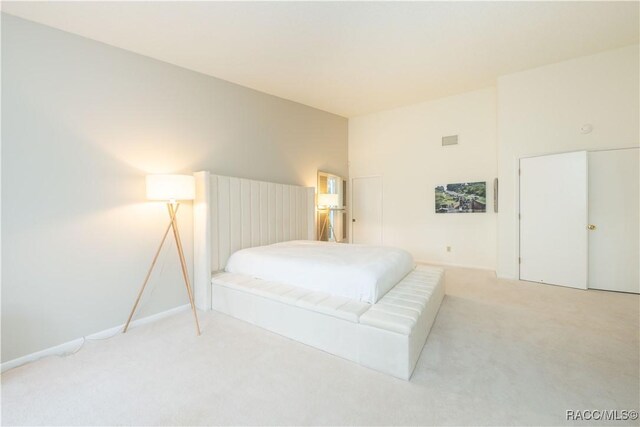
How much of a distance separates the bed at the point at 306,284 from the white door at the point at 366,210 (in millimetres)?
2507

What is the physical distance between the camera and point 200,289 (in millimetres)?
3129

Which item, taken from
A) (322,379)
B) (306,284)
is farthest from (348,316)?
(306,284)

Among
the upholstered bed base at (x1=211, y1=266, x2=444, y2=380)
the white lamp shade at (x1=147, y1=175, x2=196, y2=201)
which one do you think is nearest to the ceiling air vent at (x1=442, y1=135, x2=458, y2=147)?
the upholstered bed base at (x1=211, y1=266, x2=444, y2=380)

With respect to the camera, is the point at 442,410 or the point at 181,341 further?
the point at 181,341

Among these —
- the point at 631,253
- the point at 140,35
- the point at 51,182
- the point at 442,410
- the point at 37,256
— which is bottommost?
the point at 442,410

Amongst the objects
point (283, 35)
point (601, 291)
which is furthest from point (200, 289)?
point (601, 291)

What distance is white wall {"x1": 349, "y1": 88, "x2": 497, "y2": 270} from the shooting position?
477cm

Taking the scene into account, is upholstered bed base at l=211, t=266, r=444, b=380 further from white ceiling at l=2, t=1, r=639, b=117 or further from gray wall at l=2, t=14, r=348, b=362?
white ceiling at l=2, t=1, r=639, b=117

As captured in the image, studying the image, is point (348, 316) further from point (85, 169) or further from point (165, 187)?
point (85, 169)

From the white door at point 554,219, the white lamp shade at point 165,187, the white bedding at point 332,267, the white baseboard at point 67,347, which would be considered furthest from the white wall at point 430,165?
the white baseboard at point 67,347

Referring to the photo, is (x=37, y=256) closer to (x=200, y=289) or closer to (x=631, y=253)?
(x=200, y=289)

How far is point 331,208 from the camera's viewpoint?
5.43 m

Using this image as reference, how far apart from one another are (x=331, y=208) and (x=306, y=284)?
116 inches

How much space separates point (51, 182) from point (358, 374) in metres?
2.94
